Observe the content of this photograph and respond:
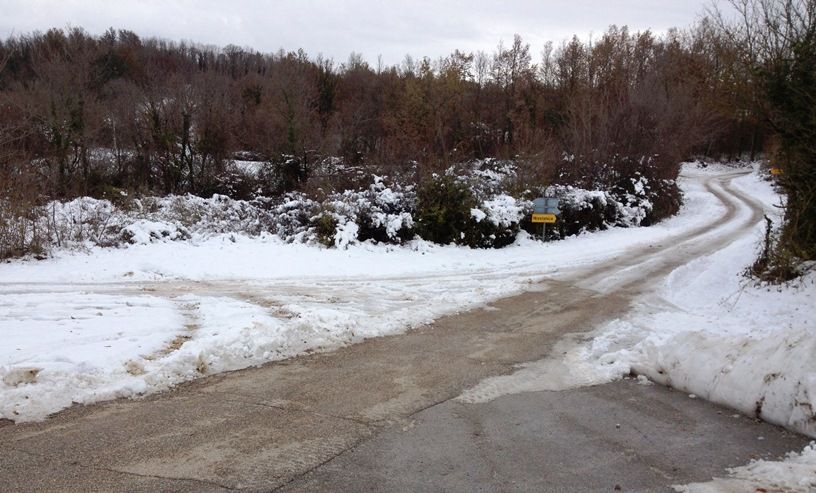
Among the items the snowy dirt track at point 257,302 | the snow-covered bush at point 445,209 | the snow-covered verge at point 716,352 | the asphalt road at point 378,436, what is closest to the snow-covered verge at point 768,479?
the asphalt road at point 378,436

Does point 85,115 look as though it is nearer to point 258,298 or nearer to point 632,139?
point 258,298

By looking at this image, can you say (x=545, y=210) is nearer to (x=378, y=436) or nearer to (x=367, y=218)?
(x=367, y=218)

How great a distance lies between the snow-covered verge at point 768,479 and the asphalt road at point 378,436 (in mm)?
132

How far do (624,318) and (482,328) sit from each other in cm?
257

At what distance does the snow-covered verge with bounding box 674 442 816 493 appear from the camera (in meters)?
3.85

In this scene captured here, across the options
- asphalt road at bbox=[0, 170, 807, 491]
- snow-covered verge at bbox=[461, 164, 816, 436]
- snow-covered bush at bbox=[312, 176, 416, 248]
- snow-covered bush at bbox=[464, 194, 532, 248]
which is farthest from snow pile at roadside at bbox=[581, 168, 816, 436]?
snow-covered bush at bbox=[312, 176, 416, 248]

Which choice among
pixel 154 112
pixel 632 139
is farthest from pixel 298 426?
pixel 154 112

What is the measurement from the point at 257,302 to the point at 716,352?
6.75 meters

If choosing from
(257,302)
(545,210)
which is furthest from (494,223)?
(257,302)

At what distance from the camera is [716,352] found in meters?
6.04

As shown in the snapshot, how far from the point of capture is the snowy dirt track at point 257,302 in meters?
5.97

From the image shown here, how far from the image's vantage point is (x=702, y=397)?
5.80 meters

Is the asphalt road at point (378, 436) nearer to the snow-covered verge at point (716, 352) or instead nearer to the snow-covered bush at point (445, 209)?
the snow-covered verge at point (716, 352)

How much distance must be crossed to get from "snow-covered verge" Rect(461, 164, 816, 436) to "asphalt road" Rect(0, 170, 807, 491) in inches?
8.5
